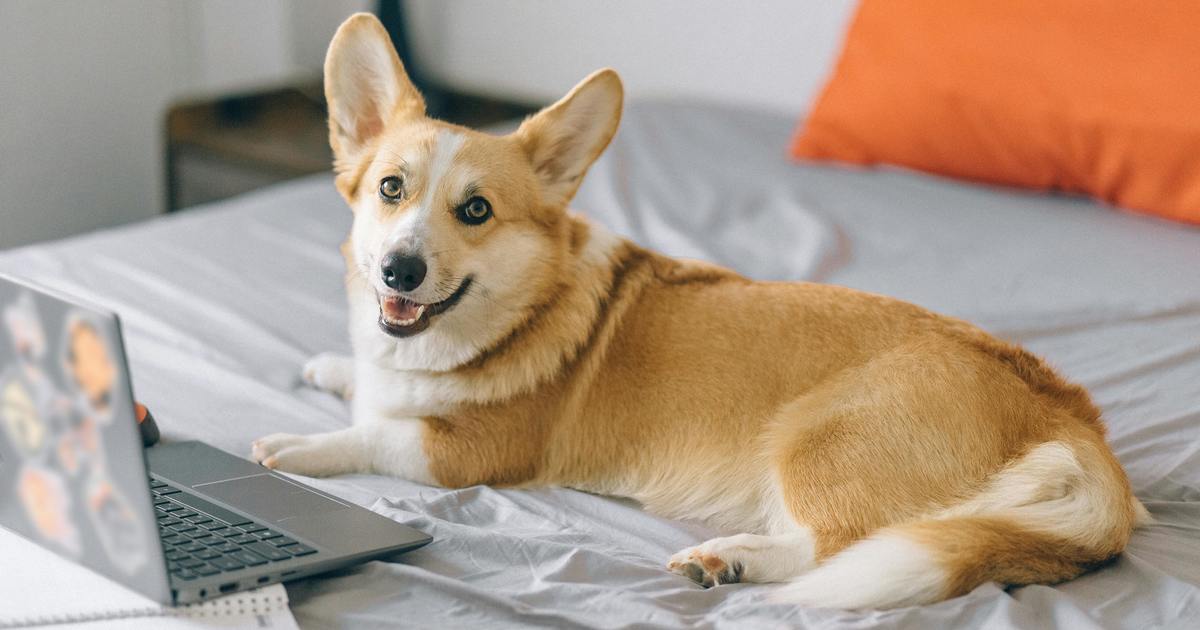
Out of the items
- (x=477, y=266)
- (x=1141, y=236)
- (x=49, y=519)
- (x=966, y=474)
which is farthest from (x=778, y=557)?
(x=1141, y=236)

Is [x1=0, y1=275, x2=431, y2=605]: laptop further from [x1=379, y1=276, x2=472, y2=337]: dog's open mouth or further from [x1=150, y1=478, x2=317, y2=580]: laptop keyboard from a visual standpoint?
[x1=379, y1=276, x2=472, y2=337]: dog's open mouth

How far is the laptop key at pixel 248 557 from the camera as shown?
114cm

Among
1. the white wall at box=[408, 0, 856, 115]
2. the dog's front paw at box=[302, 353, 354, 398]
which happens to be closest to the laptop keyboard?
the dog's front paw at box=[302, 353, 354, 398]

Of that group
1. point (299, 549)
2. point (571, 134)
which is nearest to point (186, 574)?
point (299, 549)

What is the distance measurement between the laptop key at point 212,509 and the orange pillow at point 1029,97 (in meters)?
1.89

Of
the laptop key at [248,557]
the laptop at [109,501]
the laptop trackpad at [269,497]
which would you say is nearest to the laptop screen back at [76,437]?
the laptop at [109,501]

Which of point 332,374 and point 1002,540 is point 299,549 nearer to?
point 332,374

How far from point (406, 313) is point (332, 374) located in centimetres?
31

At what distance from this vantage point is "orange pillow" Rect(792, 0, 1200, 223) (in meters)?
2.32

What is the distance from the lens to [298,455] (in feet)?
4.86

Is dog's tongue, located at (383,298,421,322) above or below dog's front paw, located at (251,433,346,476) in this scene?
above

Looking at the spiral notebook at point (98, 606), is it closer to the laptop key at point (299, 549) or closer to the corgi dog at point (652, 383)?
the laptop key at point (299, 549)

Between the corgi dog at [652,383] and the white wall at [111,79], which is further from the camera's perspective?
the white wall at [111,79]

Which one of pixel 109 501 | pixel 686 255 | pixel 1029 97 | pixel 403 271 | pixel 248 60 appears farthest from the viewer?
pixel 248 60
